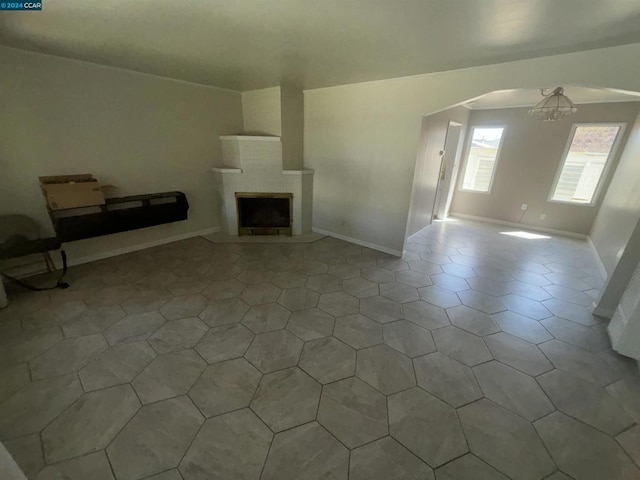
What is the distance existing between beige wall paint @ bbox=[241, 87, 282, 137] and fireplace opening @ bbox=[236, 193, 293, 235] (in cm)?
104

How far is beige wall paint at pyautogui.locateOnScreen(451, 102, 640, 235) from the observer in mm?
4613

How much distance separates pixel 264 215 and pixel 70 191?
7.61 feet

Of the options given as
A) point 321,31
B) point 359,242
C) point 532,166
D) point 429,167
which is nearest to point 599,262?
point 532,166

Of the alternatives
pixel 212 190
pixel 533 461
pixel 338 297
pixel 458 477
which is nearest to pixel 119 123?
pixel 212 190

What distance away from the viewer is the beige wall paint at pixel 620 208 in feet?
10.1

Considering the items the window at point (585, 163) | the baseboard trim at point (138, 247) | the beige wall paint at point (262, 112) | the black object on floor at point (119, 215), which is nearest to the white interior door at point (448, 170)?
the window at point (585, 163)

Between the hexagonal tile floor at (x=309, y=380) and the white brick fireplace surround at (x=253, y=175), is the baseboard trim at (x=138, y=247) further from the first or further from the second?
the white brick fireplace surround at (x=253, y=175)

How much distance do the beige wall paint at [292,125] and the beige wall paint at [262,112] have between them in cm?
9

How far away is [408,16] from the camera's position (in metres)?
1.58

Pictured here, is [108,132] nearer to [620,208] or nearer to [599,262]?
[620,208]

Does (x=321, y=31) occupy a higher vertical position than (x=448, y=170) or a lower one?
higher

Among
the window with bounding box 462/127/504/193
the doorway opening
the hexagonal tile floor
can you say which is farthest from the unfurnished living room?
the window with bounding box 462/127/504/193

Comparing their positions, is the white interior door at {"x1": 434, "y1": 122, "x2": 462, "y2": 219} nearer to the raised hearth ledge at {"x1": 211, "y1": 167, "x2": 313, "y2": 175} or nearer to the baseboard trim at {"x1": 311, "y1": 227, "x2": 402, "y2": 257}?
the baseboard trim at {"x1": 311, "y1": 227, "x2": 402, "y2": 257}

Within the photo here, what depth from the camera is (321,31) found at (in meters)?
1.84
